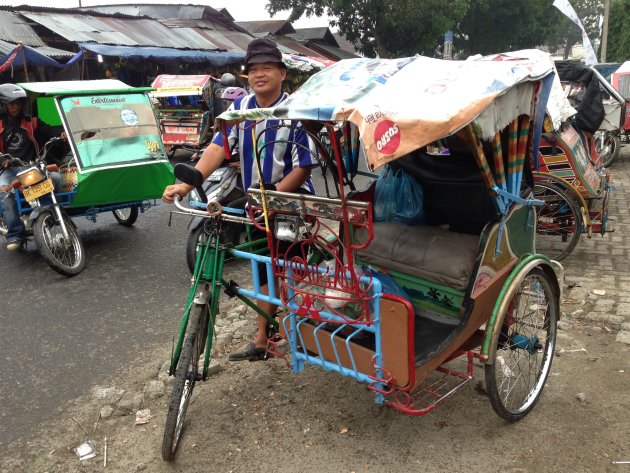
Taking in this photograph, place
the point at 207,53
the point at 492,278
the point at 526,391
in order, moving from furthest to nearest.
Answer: the point at 207,53
the point at 526,391
the point at 492,278

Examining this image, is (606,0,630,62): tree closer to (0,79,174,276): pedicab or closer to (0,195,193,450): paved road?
(0,79,174,276): pedicab

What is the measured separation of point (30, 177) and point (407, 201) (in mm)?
3791

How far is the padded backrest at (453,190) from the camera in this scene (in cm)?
311

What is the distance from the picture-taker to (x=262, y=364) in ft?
11.6

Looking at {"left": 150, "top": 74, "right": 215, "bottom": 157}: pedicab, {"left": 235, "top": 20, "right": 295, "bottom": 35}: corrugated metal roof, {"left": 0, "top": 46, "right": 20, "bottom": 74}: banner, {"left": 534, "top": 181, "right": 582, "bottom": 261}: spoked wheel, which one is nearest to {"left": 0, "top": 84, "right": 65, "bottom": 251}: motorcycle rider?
{"left": 534, "top": 181, "right": 582, "bottom": 261}: spoked wheel

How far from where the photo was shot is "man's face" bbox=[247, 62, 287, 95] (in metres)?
3.05

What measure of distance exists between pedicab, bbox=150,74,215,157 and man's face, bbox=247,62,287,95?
970 centimetres

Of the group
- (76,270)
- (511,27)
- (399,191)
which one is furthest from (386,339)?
(511,27)

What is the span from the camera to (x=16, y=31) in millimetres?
14141

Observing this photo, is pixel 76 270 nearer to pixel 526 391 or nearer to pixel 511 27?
pixel 526 391

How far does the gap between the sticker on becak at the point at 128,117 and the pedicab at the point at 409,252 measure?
3.23 meters

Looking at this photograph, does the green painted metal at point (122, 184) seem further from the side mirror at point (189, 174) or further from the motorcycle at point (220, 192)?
the side mirror at point (189, 174)

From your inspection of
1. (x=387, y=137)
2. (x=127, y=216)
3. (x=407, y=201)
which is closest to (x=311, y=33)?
(x=127, y=216)

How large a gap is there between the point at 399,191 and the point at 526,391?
4.23 ft
